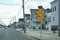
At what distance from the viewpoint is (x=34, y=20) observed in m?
123

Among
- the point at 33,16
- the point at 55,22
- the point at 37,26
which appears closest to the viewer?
the point at 55,22

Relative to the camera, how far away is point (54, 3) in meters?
70.6

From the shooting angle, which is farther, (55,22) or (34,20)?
(34,20)

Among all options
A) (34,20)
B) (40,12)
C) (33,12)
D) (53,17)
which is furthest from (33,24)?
(40,12)

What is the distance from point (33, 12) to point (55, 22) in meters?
62.8

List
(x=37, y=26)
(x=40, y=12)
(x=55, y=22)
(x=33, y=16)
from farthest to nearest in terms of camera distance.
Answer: (x=33, y=16) < (x=37, y=26) < (x=55, y=22) < (x=40, y=12)

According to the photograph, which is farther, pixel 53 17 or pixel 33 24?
pixel 33 24

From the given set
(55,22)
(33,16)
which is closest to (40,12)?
(55,22)

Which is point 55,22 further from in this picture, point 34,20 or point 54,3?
point 34,20

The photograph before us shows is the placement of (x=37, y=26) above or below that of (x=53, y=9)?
below

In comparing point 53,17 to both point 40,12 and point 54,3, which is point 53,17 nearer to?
point 54,3

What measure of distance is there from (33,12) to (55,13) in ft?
204

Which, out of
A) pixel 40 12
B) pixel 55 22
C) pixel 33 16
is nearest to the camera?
pixel 40 12

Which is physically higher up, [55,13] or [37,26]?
[55,13]
